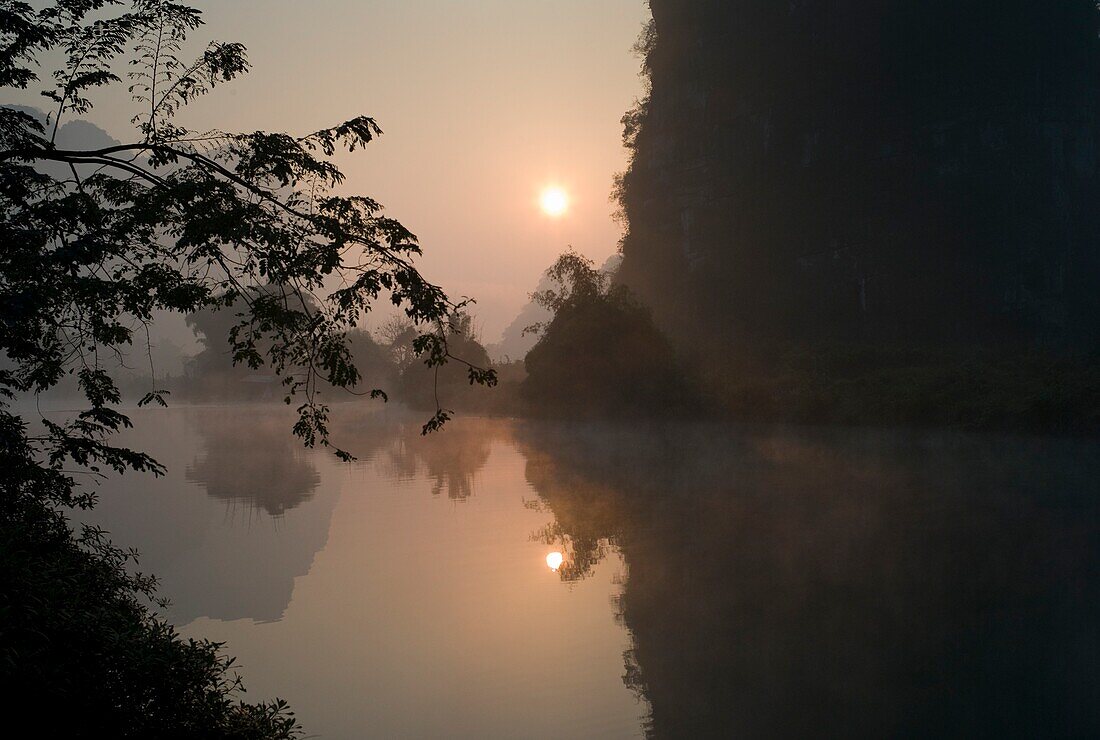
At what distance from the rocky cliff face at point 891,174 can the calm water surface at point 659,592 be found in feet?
89.0

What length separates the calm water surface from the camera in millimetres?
9648

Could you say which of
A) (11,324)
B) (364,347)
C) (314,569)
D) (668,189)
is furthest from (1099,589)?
(364,347)

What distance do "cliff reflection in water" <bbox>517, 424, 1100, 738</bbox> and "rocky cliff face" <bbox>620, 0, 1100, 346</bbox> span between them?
2760cm

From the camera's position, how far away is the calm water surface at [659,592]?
9.65m

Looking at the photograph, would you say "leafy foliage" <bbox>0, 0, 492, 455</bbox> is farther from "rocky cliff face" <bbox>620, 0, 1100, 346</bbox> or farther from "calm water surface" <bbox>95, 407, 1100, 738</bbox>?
"rocky cliff face" <bbox>620, 0, 1100, 346</bbox>

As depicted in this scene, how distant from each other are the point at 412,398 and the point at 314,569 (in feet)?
213

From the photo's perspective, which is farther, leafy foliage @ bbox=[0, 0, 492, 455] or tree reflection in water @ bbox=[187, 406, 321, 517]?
tree reflection in water @ bbox=[187, 406, 321, 517]

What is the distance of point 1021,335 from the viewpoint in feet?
173

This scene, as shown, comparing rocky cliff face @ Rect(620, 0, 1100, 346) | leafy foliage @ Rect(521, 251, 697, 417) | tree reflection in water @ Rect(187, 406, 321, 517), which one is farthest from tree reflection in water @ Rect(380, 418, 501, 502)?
Answer: rocky cliff face @ Rect(620, 0, 1100, 346)

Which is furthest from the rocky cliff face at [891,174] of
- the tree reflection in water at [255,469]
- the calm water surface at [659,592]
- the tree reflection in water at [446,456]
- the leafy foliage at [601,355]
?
the tree reflection in water at [255,469]

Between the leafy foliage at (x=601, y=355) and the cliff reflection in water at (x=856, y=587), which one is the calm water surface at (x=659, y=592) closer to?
the cliff reflection in water at (x=856, y=587)

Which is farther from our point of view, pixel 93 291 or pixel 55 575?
pixel 93 291

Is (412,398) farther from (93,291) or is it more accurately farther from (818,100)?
(93,291)

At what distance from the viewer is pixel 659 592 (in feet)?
47.4
